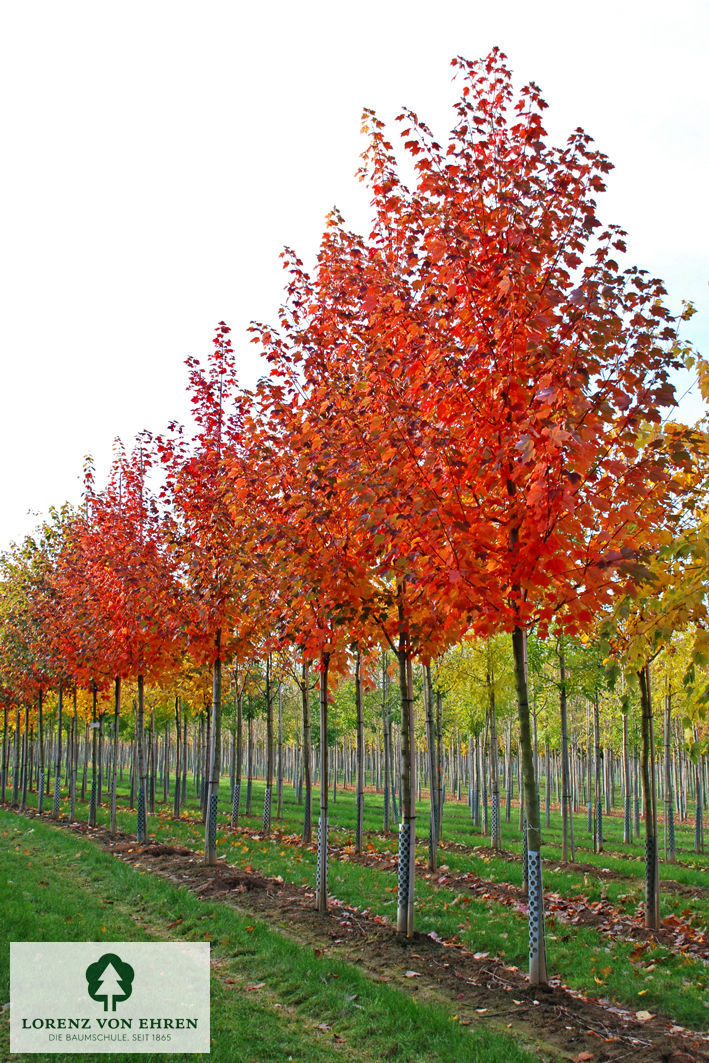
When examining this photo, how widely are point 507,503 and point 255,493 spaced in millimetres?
3968

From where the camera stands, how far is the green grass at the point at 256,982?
4.99 m

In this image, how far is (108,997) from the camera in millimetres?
5746

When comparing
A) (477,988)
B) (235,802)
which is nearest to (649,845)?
(477,988)

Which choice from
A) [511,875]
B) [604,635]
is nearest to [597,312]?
[604,635]

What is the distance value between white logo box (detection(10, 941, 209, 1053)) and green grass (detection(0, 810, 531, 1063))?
0.41 ft

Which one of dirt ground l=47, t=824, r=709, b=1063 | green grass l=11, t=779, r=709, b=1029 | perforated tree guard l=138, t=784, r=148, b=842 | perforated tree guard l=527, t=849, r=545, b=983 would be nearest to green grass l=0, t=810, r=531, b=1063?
dirt ground l=47, t=824, r=709, b=1063

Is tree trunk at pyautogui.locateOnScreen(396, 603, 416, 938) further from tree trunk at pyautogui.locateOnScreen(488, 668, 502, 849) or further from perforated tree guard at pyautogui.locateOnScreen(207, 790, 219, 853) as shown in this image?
tree trunk at pyautogui.locateOnScreen(488, 668, 502, 849)

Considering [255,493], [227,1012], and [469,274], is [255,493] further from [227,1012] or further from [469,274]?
[227,1012]

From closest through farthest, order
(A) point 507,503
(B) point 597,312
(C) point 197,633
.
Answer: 1. (B) point 597,312
2. (A) point 507,503
3. (C) point 197,633

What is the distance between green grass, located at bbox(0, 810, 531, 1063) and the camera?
4992mm

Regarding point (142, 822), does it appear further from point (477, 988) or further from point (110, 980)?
point (477, 988)

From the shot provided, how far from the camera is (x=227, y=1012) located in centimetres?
557

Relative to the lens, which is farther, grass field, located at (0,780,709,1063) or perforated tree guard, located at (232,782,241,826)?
perforated tree guard, located at (232,782,241,826)

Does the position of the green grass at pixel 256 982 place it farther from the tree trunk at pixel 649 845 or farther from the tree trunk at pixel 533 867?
the tree trunk at pixel 649 845
